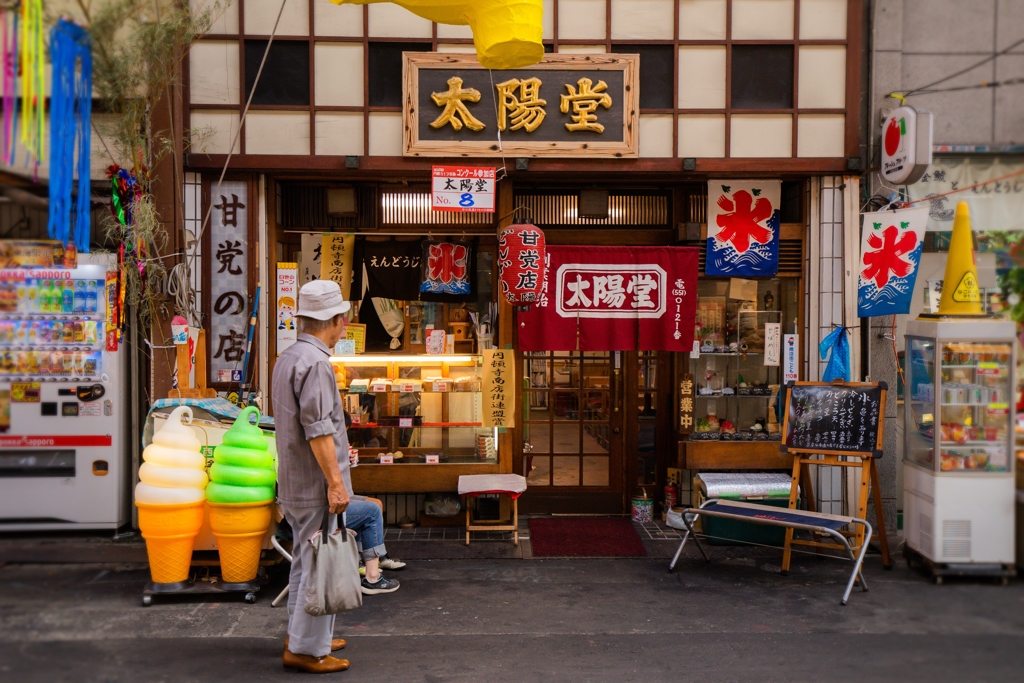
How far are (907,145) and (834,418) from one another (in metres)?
2.80

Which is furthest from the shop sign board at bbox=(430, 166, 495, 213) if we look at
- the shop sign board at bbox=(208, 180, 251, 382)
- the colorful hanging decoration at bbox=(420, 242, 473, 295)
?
the shop sign board at bbox=(208, 180, 251, 382)

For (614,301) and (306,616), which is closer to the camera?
(306,616)

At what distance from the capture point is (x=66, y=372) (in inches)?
80.0

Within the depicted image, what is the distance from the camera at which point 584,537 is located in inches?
319

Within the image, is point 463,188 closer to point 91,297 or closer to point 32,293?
point 91,297

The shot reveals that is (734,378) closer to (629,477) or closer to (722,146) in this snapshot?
(629,477)

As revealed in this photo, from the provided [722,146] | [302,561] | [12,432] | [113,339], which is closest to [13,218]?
[12,432]

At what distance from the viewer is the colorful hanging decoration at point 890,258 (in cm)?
759

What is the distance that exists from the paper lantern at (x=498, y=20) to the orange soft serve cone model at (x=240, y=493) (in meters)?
3.54

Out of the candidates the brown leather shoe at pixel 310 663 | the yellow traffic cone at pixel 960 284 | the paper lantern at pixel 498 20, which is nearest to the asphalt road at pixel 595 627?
the brown leather shoe at pixel 310 663

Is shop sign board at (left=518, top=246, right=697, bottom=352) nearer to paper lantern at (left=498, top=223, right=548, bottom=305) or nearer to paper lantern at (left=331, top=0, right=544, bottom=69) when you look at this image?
paper lantern at (left=498, top=223, right=548, bottom=305)

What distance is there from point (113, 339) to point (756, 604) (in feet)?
20.3

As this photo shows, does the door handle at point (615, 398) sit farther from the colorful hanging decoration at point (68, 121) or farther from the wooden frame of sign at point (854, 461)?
the colorful hanging decoration at point (68, 121)

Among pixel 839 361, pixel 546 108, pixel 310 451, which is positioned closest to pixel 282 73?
pixel 546 108
